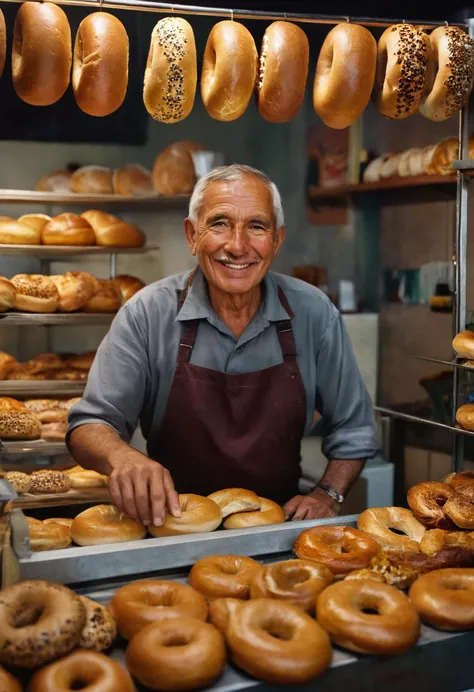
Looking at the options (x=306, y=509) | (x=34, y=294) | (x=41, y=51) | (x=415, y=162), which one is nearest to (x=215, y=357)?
(x=306, y=509)

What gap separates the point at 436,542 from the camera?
168 cm

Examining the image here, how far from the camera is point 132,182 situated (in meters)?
4.38

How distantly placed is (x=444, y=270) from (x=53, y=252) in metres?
2.29

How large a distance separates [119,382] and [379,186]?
9.22 feet

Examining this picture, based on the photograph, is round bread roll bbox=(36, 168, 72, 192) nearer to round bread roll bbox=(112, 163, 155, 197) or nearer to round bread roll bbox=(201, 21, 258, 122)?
round bread roll bbox=(112, 163, 155, 197)

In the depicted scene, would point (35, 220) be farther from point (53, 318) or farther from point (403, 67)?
point (403, 67)

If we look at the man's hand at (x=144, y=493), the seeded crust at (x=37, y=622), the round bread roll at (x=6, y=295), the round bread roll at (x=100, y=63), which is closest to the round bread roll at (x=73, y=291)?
the round bread roll at (x=6, y=295)

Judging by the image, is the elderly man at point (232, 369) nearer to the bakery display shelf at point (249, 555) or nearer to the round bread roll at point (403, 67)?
the round bread roll at point (403, 67)

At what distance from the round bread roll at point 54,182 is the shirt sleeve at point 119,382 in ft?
6.42

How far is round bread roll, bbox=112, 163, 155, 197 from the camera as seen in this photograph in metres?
4.36

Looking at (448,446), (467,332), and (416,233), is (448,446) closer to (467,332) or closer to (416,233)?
(416,233)

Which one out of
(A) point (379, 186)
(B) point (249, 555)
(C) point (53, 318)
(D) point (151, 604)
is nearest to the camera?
(D) point (151, 604)

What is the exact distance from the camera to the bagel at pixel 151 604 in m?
1.28

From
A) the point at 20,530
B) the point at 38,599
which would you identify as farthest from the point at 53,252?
the point at 38,599
